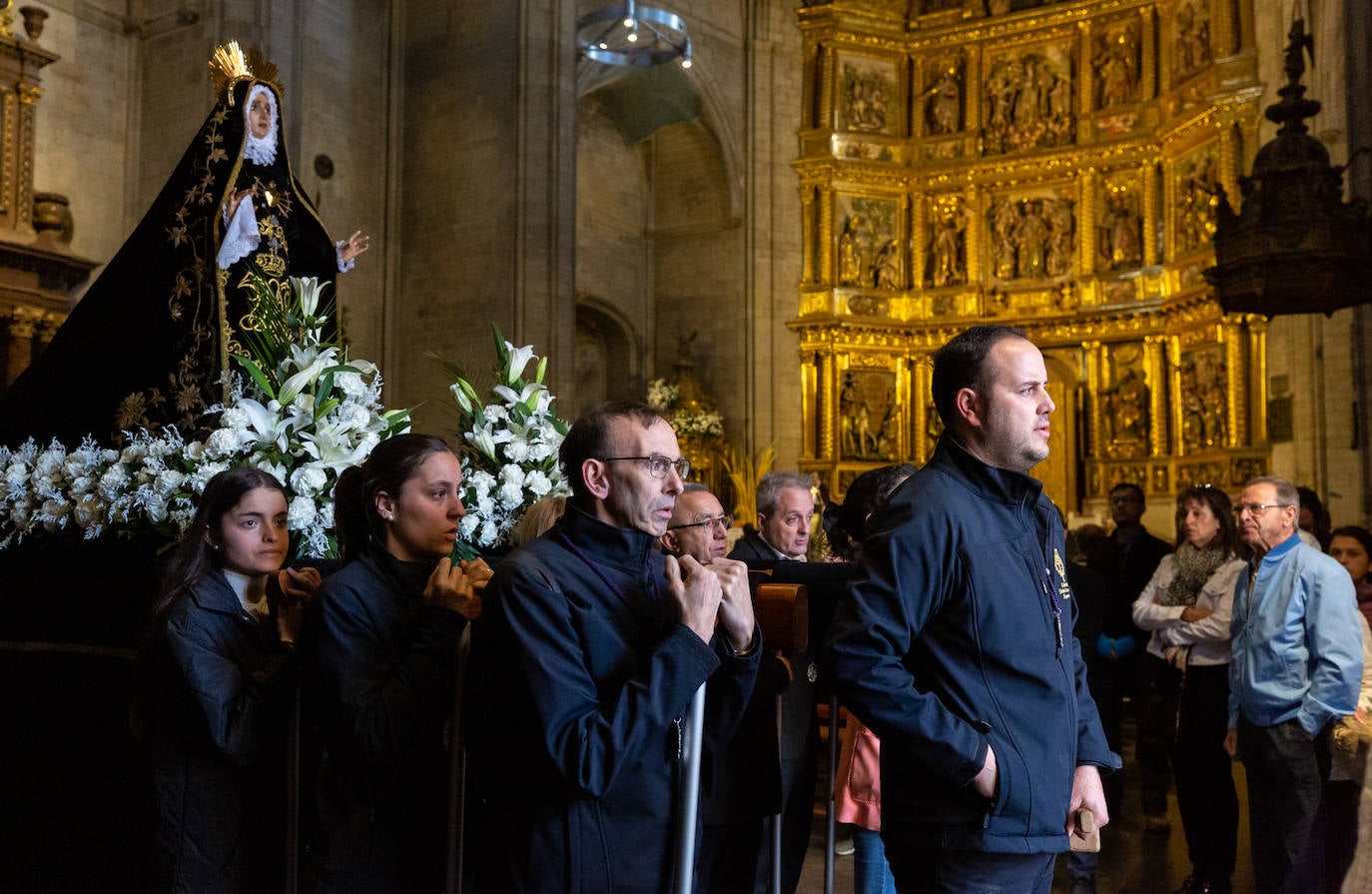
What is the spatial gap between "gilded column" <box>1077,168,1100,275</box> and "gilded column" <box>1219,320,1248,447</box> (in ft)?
8.06

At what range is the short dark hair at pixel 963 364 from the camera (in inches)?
96.2

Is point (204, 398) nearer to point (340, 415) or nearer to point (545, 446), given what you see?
point (340, 415)

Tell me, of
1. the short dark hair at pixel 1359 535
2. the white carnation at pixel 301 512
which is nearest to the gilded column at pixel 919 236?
the short dark hair at pixel 1359 535

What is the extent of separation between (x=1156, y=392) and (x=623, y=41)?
7.75 meters

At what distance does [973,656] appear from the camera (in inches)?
91.1

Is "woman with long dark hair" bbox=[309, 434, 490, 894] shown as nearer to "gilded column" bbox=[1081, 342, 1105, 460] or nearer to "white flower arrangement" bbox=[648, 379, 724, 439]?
"white flower arrangement" bbox=[648, 379, 724, 439]

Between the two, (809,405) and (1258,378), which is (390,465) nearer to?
(1258,378)

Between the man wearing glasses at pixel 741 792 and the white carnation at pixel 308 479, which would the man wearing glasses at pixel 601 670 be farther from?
the white carnation at pixel 308 479

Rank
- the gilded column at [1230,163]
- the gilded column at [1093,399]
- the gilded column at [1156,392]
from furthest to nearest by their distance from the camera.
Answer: the gilded column at [1093,399] → the gilded column at [1156,392] → the gilded column at [1230,163]

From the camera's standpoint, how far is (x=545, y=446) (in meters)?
4.05

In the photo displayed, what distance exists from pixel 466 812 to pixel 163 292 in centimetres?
225

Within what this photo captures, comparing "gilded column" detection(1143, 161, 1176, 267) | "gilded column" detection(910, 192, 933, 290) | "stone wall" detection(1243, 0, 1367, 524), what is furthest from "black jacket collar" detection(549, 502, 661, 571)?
"gilded column" detection(910, 192, 933, 290)

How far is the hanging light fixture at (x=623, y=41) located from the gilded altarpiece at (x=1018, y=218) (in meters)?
4.32

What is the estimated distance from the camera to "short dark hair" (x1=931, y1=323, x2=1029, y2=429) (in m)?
2.44
